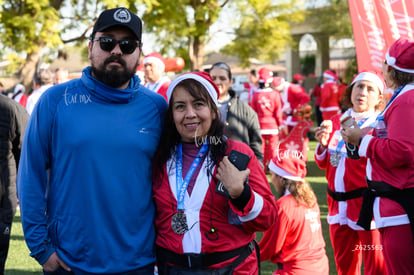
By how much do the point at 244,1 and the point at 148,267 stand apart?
20955 millimetres

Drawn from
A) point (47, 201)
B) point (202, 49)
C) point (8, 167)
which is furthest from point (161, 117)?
point (202, 49)

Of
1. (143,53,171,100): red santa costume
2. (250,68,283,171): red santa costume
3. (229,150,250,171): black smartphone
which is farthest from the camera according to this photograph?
(250,68,283,171): red santa costume

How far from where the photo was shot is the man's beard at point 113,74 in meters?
2.60

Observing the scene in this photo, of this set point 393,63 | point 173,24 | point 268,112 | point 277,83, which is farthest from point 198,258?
point 173,24

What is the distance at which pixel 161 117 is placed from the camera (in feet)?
9.16

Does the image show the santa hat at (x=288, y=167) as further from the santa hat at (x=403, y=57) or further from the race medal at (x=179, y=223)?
the race medal at (x=179, y=223)

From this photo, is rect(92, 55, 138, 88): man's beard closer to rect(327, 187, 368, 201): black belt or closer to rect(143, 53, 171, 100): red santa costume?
rect(327, 187, 368, 201): black belt

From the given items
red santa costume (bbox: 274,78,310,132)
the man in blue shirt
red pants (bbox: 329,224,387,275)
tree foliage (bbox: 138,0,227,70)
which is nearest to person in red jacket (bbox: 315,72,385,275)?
red pants (bbox: 329,224,387,275)

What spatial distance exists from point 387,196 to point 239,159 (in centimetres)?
140

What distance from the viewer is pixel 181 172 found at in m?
2.70

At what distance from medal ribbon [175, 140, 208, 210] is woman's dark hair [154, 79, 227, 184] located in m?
0.03

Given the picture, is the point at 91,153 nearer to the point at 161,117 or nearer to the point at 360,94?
the point at 161,117

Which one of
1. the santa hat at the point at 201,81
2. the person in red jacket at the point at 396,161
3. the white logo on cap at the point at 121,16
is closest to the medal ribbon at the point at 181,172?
the santa hat at the point at 201,81

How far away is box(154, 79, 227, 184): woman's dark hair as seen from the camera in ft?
8.96
